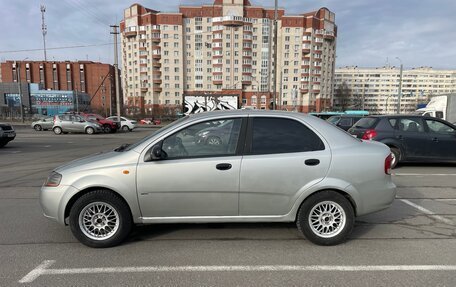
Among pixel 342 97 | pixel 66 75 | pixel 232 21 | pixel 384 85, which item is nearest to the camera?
pixel 232 21

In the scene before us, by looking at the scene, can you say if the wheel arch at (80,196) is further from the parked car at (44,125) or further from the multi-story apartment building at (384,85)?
the multi-story apartment building at (384,85)

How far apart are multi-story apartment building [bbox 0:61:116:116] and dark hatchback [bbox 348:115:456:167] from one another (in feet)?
348

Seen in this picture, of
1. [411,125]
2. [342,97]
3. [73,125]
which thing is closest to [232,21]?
[342,97]

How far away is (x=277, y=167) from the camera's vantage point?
365 centimetres

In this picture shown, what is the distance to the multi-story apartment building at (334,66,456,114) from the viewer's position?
11363 centimetres

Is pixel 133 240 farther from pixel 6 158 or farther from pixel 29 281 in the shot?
pixel 6 158

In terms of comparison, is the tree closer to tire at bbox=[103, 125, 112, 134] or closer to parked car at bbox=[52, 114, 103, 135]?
tire at bbox=[103, 125, 112, 134]

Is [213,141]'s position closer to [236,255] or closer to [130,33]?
[236,255]

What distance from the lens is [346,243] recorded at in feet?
12.9

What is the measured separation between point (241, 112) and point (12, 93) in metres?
100.0

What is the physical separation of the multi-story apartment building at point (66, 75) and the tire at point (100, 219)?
109 metres

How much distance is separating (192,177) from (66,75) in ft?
404

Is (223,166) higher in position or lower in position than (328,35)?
lower

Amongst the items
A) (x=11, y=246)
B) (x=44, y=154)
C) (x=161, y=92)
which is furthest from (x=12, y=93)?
(x=11, y=246)
